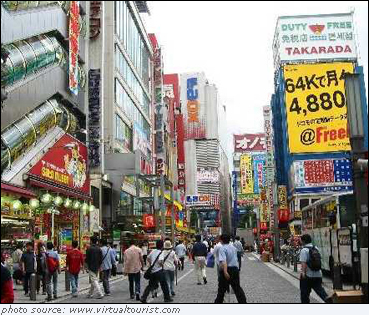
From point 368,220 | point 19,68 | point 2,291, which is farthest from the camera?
point 19,68

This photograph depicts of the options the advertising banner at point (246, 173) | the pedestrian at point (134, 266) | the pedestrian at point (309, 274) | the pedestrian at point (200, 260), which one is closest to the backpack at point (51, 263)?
the pedestrian at point (134, 266)

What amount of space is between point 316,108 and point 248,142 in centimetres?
12279

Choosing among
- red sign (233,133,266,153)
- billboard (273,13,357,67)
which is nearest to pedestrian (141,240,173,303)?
billboard (273,13,357,67)

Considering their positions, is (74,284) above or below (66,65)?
below

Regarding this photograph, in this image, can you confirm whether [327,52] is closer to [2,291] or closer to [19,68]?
[19,68]

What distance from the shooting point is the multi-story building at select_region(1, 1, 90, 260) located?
79.8 ft

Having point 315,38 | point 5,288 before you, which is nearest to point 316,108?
point 315,38

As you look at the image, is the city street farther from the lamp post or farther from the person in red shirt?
the lamp post

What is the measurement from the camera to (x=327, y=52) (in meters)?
66.9

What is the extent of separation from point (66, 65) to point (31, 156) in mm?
8889

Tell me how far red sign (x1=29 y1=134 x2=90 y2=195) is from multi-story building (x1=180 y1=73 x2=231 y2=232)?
385 feet

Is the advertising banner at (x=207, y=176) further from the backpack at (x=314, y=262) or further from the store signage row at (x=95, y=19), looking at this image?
the backpack at (x=314, y=262)

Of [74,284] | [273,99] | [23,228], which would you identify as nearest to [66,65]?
[23,228]

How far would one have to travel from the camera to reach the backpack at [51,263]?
16.3 metres
